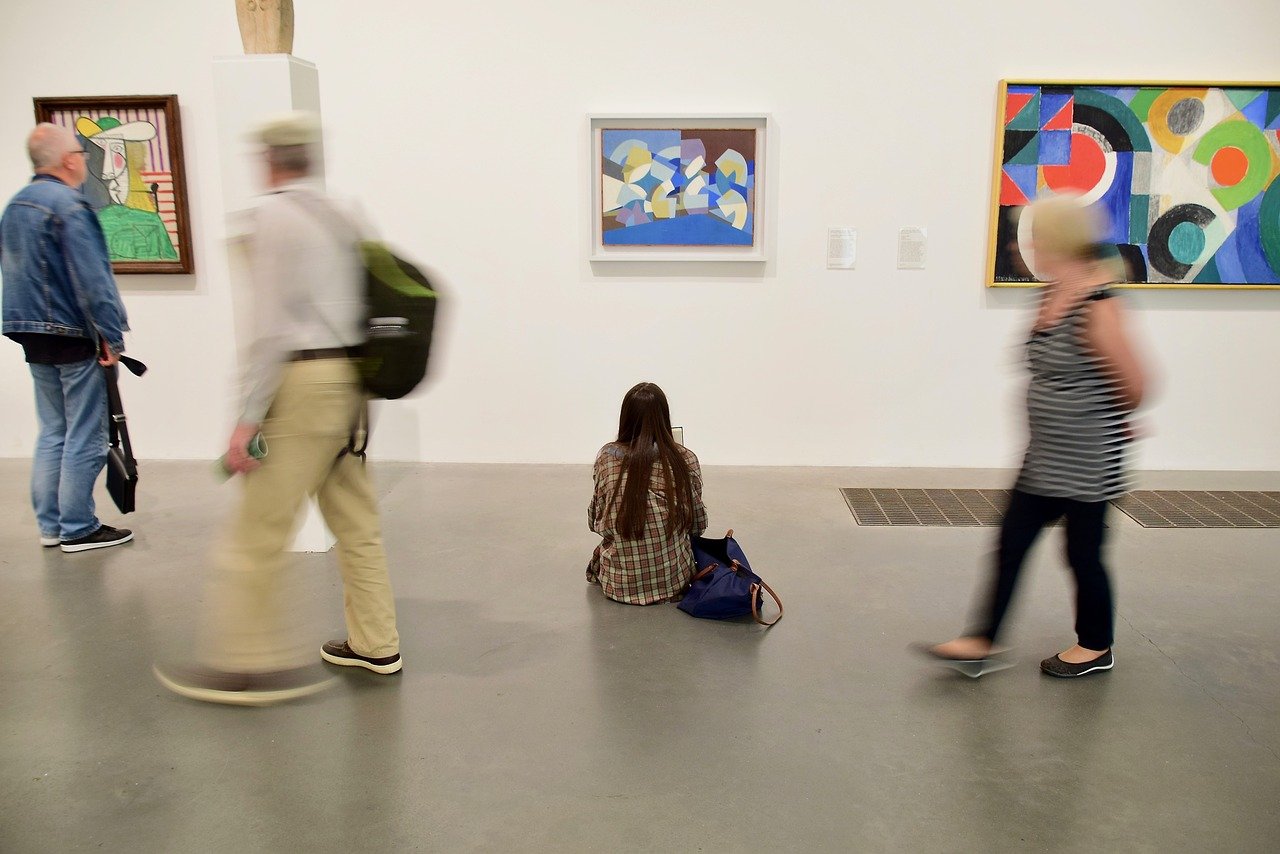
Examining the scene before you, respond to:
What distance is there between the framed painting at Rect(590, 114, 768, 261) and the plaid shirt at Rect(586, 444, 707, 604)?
6.69 ft

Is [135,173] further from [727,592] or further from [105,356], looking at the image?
[727,592]

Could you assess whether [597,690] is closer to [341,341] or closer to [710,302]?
[341,341]

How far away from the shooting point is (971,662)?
2.96m

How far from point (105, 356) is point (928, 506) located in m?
3.74

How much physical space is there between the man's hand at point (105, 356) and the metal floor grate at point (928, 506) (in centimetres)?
330

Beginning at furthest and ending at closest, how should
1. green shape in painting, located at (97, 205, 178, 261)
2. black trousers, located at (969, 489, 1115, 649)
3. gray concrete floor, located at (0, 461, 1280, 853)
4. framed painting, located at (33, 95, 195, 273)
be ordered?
green shape in painting, located at (97, 205, 178, 261)
framed painting, located at (33, 95, 195, 273)
black trousers, located at (969, 489, 1115, 649)
gray concrete floor, located at (0, 461, 1280, 853)

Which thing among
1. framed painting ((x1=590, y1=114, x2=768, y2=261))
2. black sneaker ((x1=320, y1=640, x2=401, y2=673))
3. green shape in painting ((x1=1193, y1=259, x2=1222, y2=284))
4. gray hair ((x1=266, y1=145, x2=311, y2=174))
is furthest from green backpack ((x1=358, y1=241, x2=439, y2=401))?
green shape in painting ((x1=1193, y1=259, x2=1222, y2=284))

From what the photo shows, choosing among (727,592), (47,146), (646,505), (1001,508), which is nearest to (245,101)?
(47,146)

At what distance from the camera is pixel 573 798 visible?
2.35 m

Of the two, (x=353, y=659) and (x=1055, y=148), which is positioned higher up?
(x=1055, y=148)

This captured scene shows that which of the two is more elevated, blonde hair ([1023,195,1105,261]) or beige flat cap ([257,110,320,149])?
beige flat cap ([257,110,320,149])

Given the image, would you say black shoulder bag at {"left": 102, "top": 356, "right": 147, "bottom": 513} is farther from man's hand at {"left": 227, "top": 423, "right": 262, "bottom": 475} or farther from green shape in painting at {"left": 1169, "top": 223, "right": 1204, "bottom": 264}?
green shape in painting at {"left": 1169, "top": 223, "right": 1204, "bottom": 264}

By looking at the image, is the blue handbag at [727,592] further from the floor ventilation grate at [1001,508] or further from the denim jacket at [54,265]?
the denim jacket at [54,265]

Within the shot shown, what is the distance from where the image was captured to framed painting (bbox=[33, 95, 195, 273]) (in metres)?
5.22
